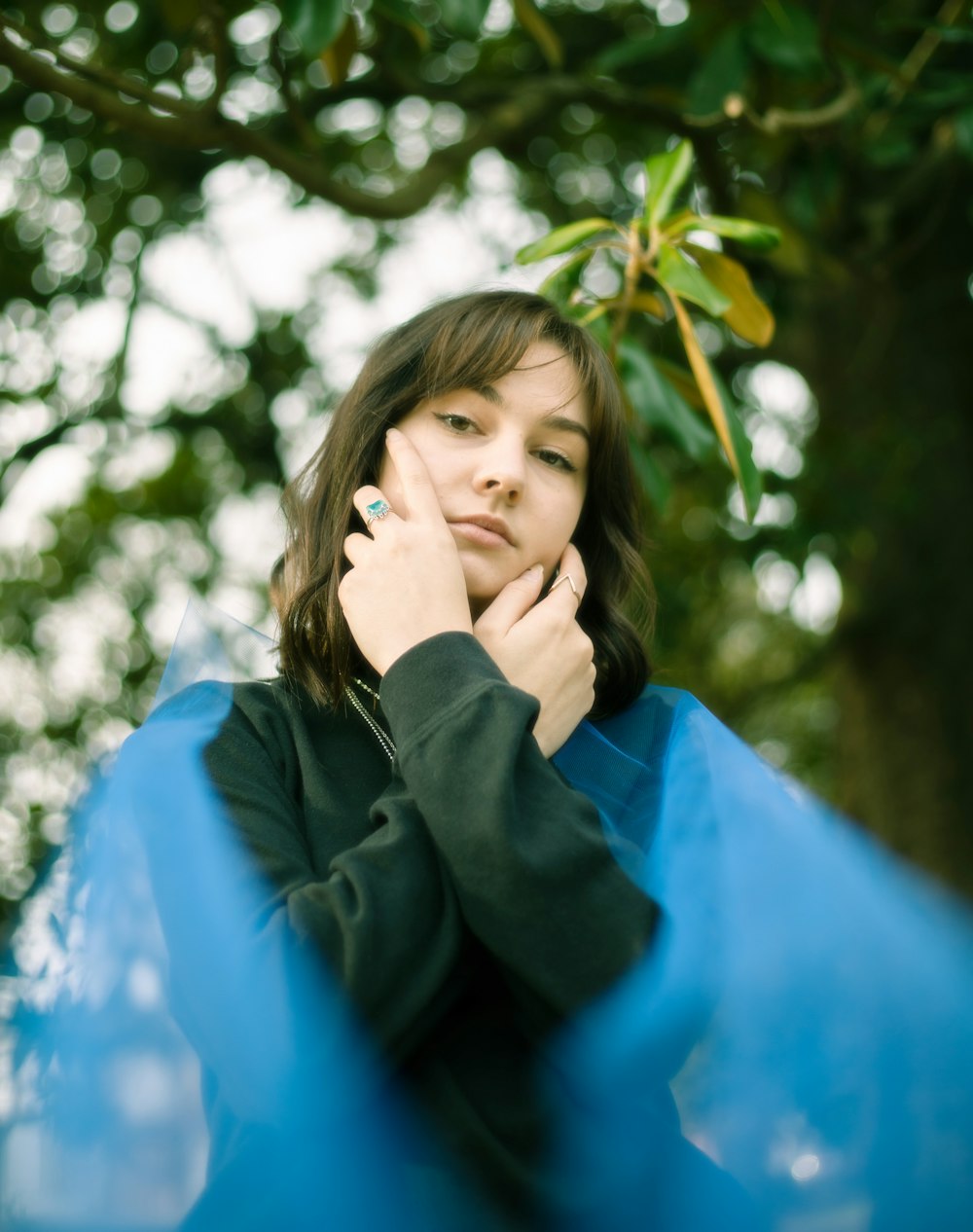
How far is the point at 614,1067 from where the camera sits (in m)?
1.12

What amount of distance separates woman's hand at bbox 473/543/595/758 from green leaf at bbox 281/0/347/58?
114 cm

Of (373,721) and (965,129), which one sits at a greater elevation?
(965,129)

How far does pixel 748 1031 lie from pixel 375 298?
4939mm

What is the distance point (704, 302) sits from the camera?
1806mm

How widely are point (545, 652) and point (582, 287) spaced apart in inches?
38.3

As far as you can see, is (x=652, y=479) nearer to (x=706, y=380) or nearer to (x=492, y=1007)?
(x=706, y=380)

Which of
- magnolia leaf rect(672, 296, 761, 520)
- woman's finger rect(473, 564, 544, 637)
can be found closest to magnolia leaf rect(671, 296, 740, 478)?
magnolia leaf rect(672, 296, 761, 520)

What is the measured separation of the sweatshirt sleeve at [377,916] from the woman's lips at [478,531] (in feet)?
1.35

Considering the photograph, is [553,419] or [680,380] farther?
[680,380]

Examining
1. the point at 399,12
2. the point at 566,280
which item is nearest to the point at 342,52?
the point at 399,12

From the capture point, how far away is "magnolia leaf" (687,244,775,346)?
6.66ft

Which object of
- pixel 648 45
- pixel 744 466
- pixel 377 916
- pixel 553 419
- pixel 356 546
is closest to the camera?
pixel 377 916

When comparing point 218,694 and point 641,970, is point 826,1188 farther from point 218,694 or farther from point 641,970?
point 218,694

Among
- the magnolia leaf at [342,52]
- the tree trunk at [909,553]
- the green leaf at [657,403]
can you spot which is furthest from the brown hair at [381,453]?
the tree trunk at [909,553]
